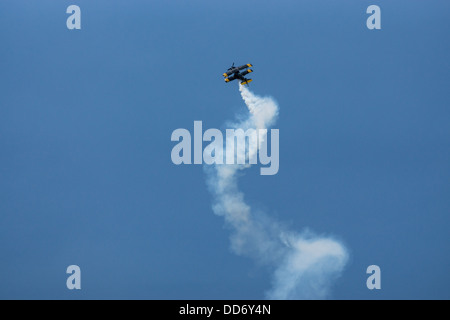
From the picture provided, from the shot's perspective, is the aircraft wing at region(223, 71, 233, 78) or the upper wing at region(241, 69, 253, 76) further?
the upper wing at region(241, 69, 253, 76)

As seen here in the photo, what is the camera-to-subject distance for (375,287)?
10706 centimetres

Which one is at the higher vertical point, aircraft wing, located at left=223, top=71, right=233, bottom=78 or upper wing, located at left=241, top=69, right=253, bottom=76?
upper wing, located at left=241, top=69, right=253, bottom=76

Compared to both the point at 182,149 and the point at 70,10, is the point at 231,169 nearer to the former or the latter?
the point at 182,149

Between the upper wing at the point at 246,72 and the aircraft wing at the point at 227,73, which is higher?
the upper wing at the point at 246,72

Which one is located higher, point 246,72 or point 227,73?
point 246,72

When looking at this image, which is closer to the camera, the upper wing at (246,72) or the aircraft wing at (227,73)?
the aircraft wing at (227,73)

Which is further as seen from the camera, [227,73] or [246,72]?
[246,72]
